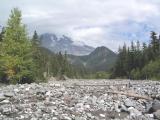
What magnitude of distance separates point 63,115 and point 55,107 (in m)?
1.90

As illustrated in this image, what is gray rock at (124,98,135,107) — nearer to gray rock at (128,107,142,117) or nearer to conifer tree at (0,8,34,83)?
gray rock at (128,107,142,117)

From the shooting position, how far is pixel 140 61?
455 ft

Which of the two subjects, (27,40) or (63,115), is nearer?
(63,115)

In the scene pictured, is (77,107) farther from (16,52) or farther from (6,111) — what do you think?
(16,52)

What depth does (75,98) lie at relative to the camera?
29.6 metres

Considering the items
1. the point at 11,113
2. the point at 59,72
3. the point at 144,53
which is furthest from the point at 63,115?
the point at 59,72

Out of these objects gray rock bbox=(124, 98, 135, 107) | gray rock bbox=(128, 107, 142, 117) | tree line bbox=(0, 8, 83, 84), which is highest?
tree line bbox=(0, 8, 83, 84)

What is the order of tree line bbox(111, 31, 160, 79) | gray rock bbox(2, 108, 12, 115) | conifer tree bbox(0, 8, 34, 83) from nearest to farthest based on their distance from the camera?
gray rock bbox(2, 108, 12, 115)
conifer tree bbox(0, 8, 34, 83)
tree line bbox(111, 31, 160, 79)

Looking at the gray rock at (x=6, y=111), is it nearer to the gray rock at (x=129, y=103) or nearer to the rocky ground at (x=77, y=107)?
the rocky ground at (x=77, y=107)

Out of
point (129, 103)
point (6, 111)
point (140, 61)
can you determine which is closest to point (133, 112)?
point (129, 103)

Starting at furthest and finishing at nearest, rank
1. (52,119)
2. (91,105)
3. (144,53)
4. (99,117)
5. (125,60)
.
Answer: (125,60)
(144,53)
(91,105)
(99,117)
(52,119)

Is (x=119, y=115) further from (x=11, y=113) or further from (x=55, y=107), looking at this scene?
(x=11, y=113)

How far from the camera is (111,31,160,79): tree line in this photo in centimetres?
11979

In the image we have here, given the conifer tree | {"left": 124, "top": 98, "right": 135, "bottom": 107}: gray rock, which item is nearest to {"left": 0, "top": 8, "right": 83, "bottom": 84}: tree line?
the conifer tree
